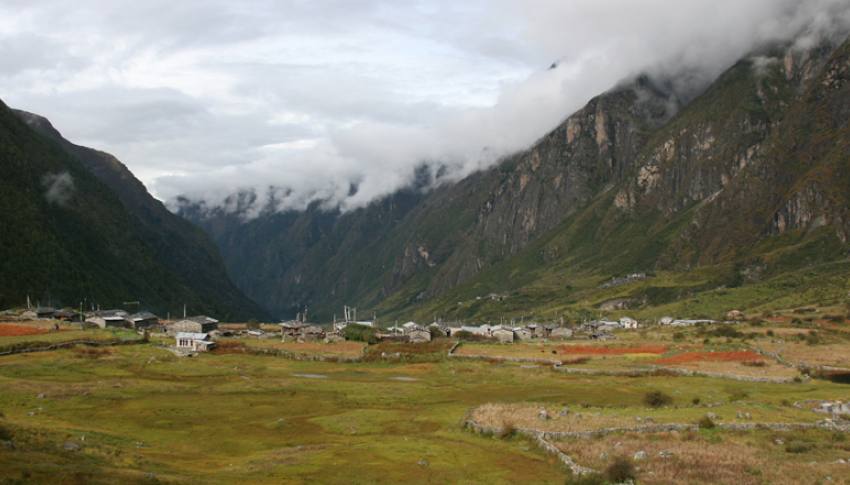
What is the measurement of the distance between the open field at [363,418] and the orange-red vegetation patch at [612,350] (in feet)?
36.6

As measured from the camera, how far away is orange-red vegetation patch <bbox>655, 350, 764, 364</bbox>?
410ft

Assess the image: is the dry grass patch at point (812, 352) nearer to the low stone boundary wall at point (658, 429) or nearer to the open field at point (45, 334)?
the low stone boundary wall at point (658, 429)

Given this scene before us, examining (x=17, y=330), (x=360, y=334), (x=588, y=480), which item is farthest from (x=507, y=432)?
(x=360, y=334)

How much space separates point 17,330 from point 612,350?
10454cm

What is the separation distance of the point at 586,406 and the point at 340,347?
285ft

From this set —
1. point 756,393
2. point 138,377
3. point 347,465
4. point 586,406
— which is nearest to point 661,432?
point 586,406

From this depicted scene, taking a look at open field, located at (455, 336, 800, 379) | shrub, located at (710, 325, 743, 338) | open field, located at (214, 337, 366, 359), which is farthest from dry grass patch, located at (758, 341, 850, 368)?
open field, located at (214, 337, 366, 359)

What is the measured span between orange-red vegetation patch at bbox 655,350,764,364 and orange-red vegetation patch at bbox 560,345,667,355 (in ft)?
32.3

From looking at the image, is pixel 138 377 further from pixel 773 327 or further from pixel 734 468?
pixel 773 327

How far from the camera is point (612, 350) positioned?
14988 cm

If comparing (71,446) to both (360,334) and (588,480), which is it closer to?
(588,480)

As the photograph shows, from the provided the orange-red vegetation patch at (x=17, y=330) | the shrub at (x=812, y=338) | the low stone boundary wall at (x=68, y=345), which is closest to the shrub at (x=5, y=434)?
the low stone boundary wall at (x=68, y=345)

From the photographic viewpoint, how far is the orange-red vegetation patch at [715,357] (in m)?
125

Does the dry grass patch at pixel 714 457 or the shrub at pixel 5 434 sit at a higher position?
Result: the shrub at pixel 5 434
